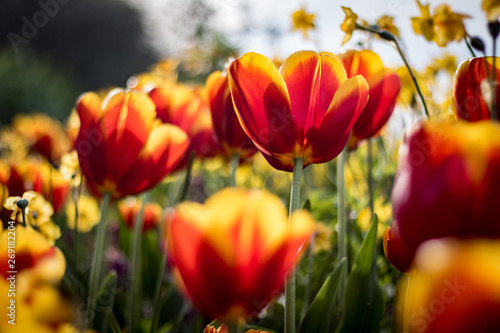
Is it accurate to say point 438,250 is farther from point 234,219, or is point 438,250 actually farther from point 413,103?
point 413,103

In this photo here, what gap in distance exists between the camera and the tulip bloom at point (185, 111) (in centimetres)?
54

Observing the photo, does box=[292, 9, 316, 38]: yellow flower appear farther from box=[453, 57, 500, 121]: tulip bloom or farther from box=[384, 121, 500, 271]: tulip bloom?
box=[384, 121, 500, 271]: tulip bloom

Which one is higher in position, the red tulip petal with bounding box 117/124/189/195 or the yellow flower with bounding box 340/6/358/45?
the yellow flower with bounding box 340/6/358/45

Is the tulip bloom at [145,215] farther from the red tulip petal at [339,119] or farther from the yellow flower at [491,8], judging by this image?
the yellow flower at [491,8]

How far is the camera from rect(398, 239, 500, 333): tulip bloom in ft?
0.43

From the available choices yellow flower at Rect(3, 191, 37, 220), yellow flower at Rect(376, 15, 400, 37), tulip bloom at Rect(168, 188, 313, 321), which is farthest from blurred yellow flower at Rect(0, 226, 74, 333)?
yellow flower at Rect(376, 15, 400, 37)

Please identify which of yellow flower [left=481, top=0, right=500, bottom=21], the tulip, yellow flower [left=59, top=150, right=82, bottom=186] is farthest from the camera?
the tulip

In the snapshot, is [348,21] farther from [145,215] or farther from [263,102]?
[145,215]

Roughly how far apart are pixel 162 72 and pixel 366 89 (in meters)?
0.68

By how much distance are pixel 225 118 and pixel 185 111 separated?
0.37 feet

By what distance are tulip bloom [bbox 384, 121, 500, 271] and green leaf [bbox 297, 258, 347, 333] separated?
176 millimetres

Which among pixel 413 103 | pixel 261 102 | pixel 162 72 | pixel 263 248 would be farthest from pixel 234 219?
pixel 162 72

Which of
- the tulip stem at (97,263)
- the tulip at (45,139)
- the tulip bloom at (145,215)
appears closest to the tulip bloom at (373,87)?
the tulip stem at (97,263)

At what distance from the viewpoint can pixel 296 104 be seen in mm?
321
